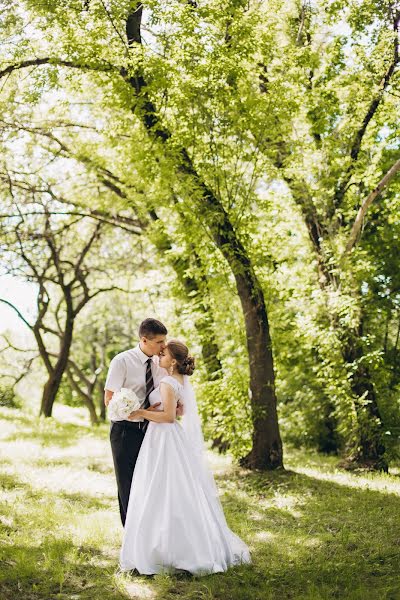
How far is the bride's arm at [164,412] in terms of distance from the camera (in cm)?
629

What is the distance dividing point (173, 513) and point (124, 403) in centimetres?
115

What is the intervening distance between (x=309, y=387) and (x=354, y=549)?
997 centimetres

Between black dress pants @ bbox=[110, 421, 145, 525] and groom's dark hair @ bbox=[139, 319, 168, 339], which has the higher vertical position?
groom's dark hair @ bbox=[139, 319, 168, 339]

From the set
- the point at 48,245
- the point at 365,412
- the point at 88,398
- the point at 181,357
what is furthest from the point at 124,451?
the point at 88,398

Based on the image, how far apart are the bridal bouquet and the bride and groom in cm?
14

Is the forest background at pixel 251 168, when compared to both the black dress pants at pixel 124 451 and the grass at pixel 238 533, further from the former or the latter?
the black dress pants at pixel 124 451

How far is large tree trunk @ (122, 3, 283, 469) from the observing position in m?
10.9

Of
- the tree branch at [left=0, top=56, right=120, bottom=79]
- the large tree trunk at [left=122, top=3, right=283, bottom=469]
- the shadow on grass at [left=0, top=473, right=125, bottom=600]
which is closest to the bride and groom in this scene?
the shadow on grass at [left=0, top=473, right=125, bottom=600]

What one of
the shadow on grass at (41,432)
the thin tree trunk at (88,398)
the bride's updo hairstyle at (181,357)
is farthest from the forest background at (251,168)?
the thin tree trunk at (88,398)

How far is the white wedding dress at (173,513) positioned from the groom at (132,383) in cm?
36

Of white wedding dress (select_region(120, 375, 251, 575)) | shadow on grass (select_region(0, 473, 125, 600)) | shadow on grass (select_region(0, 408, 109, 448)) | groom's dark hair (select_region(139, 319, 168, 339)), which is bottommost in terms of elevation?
shadow on grass (select_region(0, 473, 125, 600))

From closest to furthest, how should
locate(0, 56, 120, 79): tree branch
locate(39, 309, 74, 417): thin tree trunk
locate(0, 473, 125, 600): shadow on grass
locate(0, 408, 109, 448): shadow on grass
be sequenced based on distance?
locate(0, 473, 125, 600): shadow on grass → locate(0, 56, 120, 79): tree branch → locate(0, 408, 109, 448): shadow on grass → locate(39, 309, 74, 417): thin tree trunk

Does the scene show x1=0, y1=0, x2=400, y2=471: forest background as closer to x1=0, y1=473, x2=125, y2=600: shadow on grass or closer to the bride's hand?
x1=0, y1=473, x2=125, y2=600: shadow on grass

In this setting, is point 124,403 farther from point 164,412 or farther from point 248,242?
point 248,242
